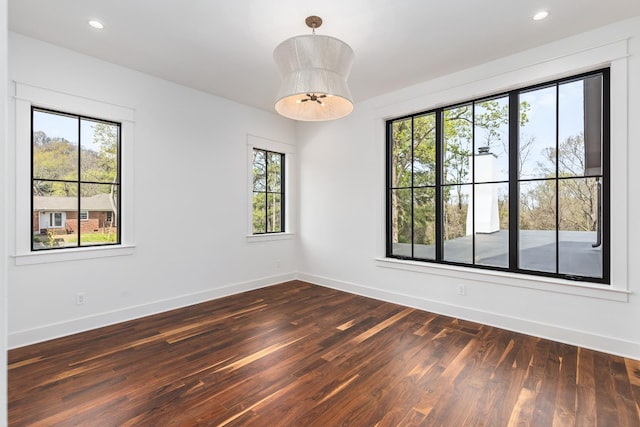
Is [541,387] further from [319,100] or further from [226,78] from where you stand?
[226,78]

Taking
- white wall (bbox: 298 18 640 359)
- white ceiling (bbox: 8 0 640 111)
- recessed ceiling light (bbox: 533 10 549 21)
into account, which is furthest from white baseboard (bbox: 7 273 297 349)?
recessed ceiling light (bbox: 533 10 549 21)

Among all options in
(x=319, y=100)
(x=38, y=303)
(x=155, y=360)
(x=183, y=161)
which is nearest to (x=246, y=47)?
(x=319, y=100)

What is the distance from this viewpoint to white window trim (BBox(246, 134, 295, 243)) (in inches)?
191

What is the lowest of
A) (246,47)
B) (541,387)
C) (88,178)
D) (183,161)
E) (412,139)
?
(541,387)

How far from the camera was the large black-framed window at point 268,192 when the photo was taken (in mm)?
5047

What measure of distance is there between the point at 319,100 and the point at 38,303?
325cm

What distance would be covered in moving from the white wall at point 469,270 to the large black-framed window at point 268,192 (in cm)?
38

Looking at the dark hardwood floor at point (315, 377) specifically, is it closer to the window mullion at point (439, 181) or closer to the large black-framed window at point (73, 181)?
the window mullion at point (439, 181)

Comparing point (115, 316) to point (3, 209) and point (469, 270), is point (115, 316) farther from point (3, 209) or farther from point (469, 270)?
point (469, 270)

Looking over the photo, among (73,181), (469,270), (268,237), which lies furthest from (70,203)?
(469,270)

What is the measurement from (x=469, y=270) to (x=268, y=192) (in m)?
3.20

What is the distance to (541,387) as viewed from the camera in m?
2.26

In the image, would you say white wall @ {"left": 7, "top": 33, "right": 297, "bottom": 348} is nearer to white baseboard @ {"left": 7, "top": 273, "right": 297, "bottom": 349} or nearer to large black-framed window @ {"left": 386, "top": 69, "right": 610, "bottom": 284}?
white baseboard @ {"left": 7, "top": 273, "right": 297, "bottom": 349}

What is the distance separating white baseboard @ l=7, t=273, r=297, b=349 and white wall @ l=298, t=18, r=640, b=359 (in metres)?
1.42
